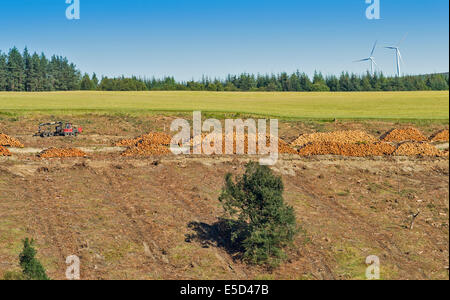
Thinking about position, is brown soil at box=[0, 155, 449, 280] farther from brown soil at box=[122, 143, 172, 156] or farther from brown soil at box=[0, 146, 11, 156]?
brown soil at box=[0, 146, 11, 156]

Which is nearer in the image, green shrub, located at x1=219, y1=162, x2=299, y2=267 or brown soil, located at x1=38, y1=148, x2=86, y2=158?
green shrub, located at x1=219, y1=162, x2=299, y2=267

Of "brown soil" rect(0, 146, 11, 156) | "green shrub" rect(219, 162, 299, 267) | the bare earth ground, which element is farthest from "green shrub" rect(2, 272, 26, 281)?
"brown soil" rect(0, 146, 11, 156)

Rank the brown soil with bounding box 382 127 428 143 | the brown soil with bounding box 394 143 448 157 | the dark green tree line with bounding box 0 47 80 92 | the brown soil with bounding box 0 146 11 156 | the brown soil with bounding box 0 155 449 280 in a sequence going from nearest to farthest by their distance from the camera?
the brown soil with bounding box 0 155 449 280
the brown soil with bounding box 394 143 448 157
the brown soil with bounding box 0 146 11 156
the brown soil with bounding box 382 127 428 143
the dark green tree line with bounding box 0 47 80 92

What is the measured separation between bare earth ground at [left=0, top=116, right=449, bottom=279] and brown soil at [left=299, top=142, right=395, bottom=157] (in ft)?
7.38

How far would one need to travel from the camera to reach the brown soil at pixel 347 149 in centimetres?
4284

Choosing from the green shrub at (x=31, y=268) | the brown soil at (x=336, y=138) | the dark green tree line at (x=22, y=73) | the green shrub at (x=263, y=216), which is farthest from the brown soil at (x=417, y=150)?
the dark green tree line at (x=22, y=73)

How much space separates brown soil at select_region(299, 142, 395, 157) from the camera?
42844mm

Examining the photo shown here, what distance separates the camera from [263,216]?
22.9 m

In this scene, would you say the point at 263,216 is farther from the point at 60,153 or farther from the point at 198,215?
the point at 60,153

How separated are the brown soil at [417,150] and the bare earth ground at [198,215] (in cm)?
167

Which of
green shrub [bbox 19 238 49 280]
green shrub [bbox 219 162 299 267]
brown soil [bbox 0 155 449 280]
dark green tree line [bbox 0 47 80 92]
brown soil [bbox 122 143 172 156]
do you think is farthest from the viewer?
dark green tree line [bbox 0 47 80 92]
